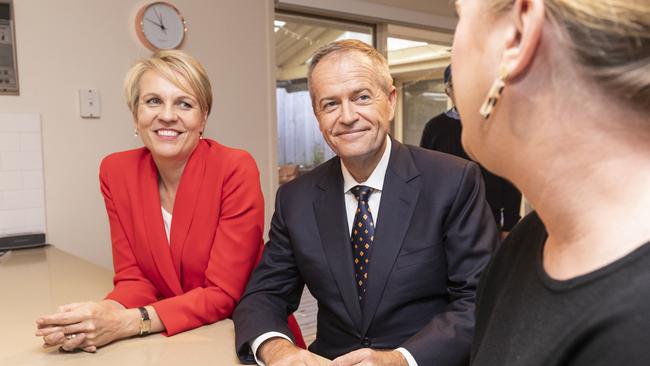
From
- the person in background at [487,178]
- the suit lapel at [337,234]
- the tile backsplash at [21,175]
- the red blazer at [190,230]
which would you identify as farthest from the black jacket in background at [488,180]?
the tile backsplash at [21,175]

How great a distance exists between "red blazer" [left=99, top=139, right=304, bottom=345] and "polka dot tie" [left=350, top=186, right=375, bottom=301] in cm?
29

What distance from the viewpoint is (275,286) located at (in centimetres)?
138

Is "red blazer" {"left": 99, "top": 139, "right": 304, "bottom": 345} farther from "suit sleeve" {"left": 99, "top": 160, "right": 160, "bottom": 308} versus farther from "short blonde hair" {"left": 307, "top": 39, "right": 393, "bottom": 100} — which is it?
"short blonde hair" {"left": 307, "top": 39, "right": 393, "bottom": 100}

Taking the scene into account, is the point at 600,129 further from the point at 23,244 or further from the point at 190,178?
the point at 23,244

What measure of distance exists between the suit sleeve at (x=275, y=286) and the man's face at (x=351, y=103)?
28cm

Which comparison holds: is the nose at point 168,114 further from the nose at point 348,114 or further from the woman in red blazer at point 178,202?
the nose at point 348,114

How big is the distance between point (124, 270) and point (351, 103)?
829 mm

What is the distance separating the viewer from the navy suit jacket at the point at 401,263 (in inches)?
48.8

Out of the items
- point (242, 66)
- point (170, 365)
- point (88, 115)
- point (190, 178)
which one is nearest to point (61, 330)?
point (170, 365)

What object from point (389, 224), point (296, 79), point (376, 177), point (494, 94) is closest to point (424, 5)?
point (296, 79)

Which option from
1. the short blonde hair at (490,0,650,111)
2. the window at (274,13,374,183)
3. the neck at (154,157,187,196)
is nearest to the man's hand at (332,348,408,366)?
the short blonde hair at (490,0,650,111)

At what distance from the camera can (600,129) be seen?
47 centimetres

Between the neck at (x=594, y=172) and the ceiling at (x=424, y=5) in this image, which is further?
the ceiling at (x=424, y=5)

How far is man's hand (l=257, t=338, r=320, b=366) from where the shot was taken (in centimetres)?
100
